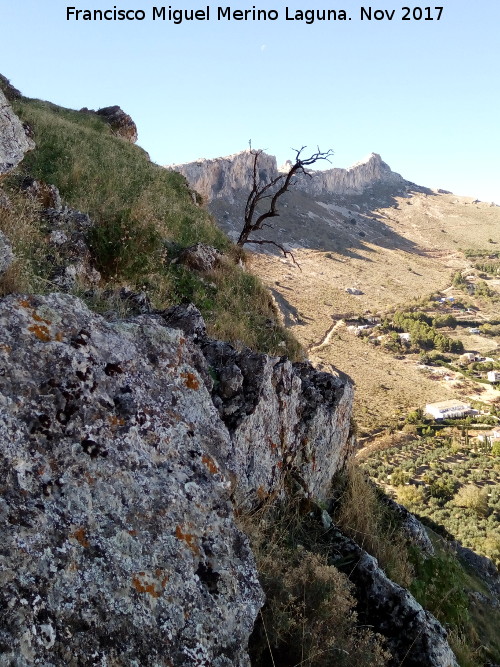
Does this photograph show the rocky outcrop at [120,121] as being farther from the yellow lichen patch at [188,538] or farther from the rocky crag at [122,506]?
the yellow lichen patch at [188,538]

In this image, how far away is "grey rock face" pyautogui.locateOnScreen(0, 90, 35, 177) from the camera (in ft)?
17.1

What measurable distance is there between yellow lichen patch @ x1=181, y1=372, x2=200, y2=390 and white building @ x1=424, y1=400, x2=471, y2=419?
1797 inches

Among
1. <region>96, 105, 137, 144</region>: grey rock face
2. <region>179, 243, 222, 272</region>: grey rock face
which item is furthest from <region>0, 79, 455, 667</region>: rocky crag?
<region>96, 105, 137, 144</region>: grey rock face

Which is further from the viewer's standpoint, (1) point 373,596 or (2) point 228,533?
(1) point 373,596

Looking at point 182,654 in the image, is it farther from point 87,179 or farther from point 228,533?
point 87,179

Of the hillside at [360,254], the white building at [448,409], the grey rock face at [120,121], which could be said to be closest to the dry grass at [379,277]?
the hillside at [360,254]

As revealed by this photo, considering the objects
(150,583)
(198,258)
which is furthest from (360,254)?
(150,583)

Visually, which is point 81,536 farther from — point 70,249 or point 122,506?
point 70,249

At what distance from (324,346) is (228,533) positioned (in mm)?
52650

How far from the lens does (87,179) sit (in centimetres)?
970

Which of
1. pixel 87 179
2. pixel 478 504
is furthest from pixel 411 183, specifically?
pixel 87 179

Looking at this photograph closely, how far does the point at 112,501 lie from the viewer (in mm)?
2121

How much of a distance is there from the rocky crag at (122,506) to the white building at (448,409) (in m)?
45.0

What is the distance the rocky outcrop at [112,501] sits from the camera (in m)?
1.74
